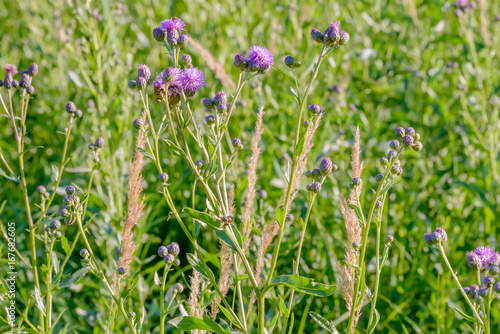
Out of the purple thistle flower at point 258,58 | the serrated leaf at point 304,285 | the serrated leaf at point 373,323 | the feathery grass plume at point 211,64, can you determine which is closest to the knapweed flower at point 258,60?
the purple thistle flower at point 258,58

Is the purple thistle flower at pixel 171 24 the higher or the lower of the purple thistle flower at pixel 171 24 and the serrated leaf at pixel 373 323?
the higher

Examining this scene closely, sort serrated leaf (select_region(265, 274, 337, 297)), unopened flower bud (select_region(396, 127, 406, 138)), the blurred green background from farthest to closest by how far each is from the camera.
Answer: the blurred green background
unopened flower bud (select_region(396, 127, 406, 138))
serrated leaf (select_region(265, 274, 337, 297))

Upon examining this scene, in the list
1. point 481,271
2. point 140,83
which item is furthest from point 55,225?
point 481,271

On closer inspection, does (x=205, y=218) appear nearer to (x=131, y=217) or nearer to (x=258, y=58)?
(x=131, y=217)

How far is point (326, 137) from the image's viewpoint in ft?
11.9

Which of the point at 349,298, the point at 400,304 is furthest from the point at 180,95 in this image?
the point at 400,304

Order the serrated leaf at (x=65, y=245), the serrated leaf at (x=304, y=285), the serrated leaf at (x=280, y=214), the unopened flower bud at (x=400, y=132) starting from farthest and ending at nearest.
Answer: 1. the serrated leaf at (x=65, y=245)
2. the unopened flower bud at (x=400, y=132)
3. the serrated leaf at (x=280, y=214)
4. the serrated leaf at (x=304, y=285)

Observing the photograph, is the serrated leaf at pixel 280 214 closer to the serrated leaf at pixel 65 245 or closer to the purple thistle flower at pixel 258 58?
Result: the purple thistle flower at pixel 258 58

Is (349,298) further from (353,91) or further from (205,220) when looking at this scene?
(353,91)

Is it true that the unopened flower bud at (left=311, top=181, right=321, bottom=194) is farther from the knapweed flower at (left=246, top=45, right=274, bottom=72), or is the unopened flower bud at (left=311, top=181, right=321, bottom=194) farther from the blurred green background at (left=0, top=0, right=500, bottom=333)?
the blurred green background at (left=0, top=0, right=500, bottom=333)

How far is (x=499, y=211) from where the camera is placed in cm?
286

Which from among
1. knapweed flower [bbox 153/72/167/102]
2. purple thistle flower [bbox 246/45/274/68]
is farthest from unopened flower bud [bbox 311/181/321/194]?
knapweed flower [bbox 153/72/167/102]

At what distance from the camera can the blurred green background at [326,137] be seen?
9.00ft

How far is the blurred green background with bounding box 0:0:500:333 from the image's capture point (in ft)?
9.00
